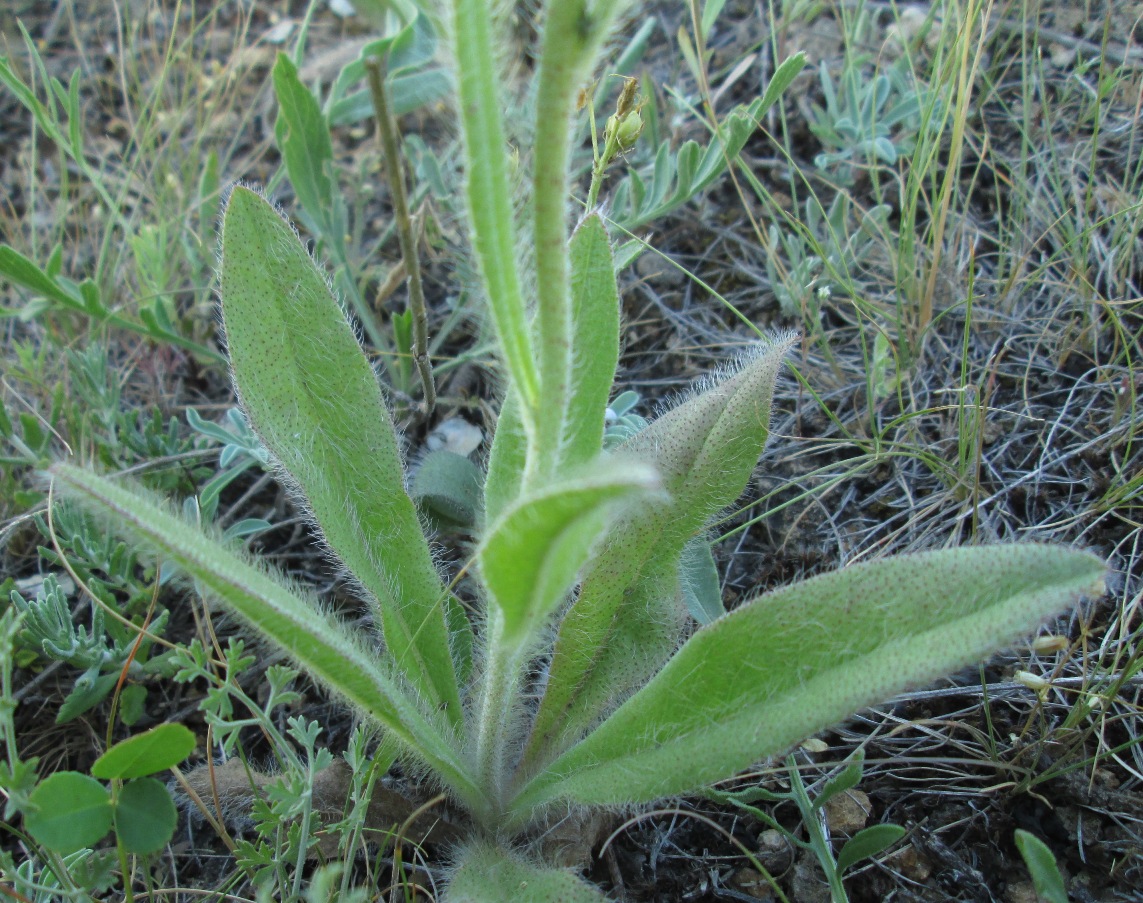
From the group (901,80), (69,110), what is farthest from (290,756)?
(901,80)

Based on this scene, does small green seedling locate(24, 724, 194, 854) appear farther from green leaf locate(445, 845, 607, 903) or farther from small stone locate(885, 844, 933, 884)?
small stone locate(885, 844, 933, 884)

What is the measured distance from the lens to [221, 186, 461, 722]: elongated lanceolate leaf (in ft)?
5.82

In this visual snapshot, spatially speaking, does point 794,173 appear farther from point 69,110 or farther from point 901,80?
point 69,110

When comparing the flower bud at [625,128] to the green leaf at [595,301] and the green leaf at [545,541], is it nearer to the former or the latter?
the green leaf at [595,301]

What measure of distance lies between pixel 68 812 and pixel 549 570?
2.96 ft

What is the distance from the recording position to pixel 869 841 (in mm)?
1555

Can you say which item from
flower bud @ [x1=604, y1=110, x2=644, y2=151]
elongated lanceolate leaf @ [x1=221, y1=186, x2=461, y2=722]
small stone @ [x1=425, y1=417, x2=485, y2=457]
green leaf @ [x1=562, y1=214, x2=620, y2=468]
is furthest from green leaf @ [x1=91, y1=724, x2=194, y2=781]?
flower bud @ [x1=604, y1=110, x2=644, y2=151]

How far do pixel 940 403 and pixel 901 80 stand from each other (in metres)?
1.07

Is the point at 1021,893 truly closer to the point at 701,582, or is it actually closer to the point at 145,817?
the point at 701,582

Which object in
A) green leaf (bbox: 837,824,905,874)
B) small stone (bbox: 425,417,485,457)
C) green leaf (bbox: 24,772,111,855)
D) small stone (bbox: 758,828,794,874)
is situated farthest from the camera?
small stone (bbox: 425,417,485,457)

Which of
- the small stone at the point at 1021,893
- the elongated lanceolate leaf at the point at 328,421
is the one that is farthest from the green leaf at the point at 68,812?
the small stone at the point at 1021,893

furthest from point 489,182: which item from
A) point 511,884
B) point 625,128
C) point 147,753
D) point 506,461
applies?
point 511,884

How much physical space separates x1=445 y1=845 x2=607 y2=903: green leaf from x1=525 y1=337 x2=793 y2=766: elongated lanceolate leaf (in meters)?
0.26

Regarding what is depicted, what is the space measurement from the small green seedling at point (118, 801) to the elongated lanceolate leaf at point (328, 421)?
463 millimetres
